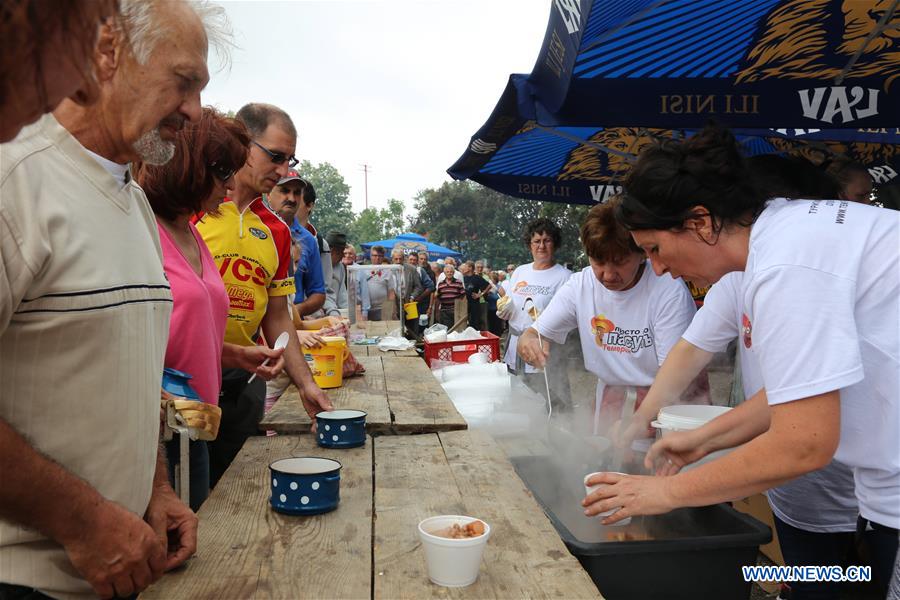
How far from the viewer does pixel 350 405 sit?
8.65 ft

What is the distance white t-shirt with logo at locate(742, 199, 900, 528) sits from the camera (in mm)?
1295

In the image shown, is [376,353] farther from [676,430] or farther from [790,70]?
[790,70]

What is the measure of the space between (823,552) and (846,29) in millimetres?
2130

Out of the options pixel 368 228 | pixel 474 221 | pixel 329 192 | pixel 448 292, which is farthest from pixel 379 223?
pixel 448 292

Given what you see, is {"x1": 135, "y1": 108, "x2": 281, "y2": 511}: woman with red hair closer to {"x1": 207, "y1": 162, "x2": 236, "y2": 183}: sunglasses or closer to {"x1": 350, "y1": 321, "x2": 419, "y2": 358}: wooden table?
{"x1": 207, "y1": 162, "x2": 236, "y2": 183}: sunglasses

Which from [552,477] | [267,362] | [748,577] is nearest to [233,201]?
[267,362]

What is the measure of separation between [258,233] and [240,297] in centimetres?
30

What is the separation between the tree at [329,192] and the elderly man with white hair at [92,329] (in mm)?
68998

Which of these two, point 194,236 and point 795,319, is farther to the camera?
point 194,236

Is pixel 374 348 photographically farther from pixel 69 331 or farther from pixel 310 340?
pixel 69 331

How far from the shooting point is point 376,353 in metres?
4.34

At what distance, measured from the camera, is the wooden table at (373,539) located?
116 cm

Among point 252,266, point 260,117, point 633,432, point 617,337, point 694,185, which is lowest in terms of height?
point 633,432

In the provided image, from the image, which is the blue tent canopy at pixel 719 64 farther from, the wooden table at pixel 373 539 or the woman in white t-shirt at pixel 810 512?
the wooden table at pixel 373 539
